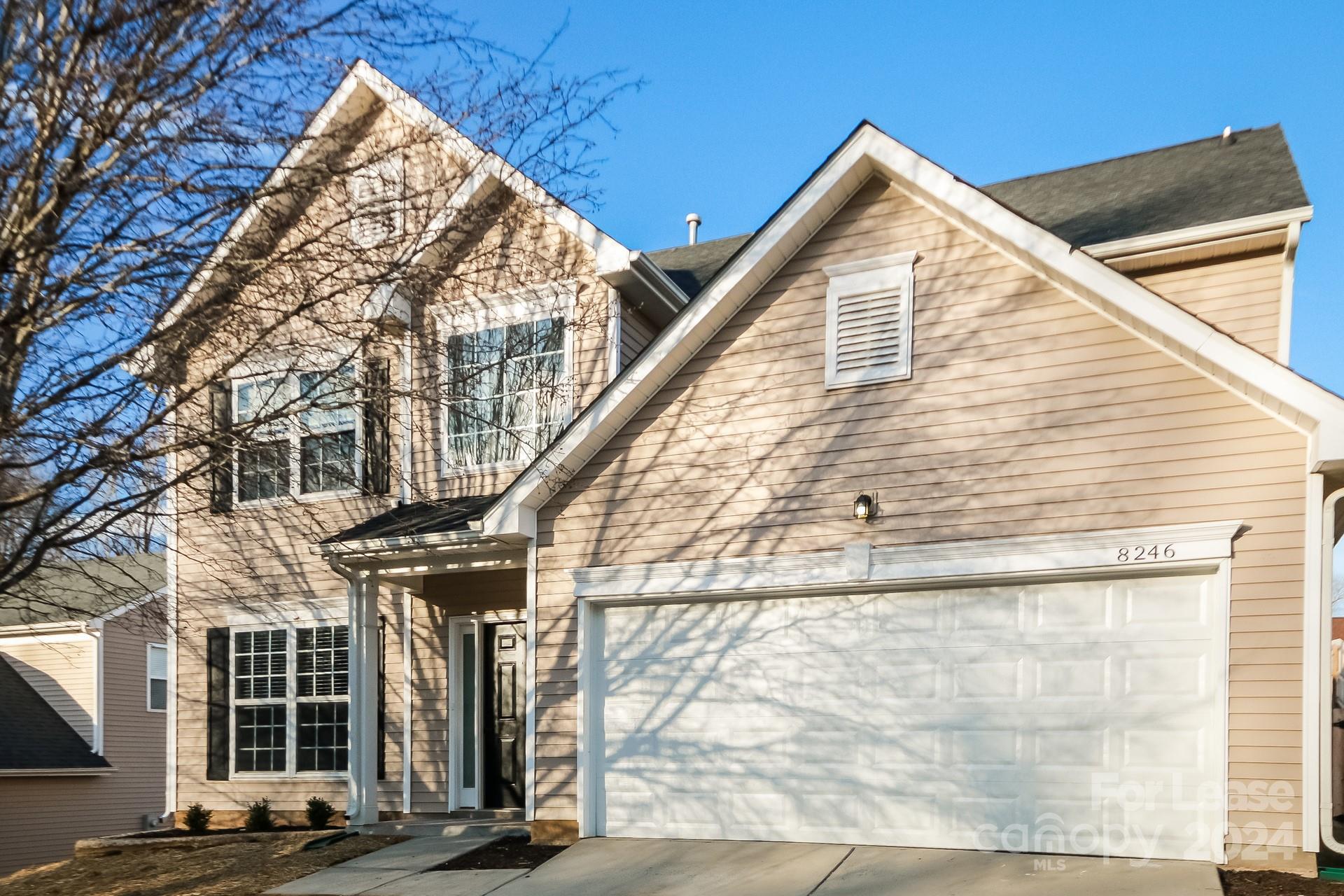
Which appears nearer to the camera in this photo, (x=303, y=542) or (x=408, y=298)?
(x=408, y=298)

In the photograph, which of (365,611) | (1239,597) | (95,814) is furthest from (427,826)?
(95,814)

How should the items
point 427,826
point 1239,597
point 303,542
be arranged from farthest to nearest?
1. point 303,542
2. point 427,826
3. point 1239,597

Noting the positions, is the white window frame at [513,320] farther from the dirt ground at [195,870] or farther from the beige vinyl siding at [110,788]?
the beige vinyl siding at [110,788]

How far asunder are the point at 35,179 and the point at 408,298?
2.85 meters

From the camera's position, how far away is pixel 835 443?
31.4 ft

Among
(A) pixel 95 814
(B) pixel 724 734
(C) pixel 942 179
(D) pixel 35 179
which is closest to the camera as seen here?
(D) pixel 35 179

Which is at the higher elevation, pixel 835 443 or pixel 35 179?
pixel 35 179

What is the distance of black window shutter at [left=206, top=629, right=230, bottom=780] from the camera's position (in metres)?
13.4

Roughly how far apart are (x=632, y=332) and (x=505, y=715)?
14.7ft

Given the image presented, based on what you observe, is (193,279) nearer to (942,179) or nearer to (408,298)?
(408,298)

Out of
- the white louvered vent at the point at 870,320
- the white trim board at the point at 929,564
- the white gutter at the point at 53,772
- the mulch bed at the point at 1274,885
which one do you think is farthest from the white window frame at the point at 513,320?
the white gutter at the point at 53,772

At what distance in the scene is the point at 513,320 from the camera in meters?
12.7

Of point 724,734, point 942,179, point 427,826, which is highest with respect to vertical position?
point 942,179

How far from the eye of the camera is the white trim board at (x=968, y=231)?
7949mm
